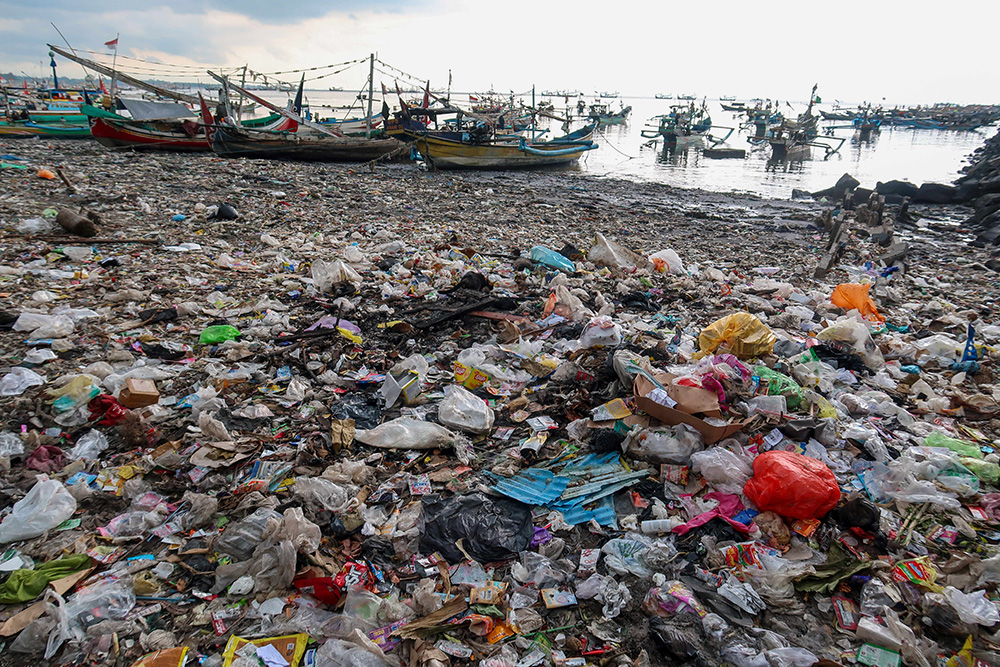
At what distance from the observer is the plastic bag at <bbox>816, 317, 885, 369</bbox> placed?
3984 mm

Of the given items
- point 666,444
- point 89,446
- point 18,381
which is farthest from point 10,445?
point 666,444

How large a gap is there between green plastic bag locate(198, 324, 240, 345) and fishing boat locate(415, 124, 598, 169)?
13.1 m

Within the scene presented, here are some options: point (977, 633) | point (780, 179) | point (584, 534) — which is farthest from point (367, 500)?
point (780, 179)

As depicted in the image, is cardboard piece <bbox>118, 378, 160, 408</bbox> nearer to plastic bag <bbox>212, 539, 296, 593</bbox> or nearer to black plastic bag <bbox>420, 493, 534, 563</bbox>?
plastic bag <bbox>212, 539, 296, 593</bbox>

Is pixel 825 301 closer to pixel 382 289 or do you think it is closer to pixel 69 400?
pixel 382 289

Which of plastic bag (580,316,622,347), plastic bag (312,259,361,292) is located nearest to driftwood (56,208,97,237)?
plastic bag (312,259,361,292)

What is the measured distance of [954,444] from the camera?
2822 millimetres

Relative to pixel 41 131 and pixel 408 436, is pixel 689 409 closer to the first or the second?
pixel 408 436

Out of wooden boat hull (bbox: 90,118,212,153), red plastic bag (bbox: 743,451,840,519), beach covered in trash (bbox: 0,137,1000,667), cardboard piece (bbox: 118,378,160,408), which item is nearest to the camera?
beach covered in trash (bbox: 0,137,1000,667)

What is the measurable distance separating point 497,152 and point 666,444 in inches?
644

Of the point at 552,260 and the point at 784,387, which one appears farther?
the point at 552,260

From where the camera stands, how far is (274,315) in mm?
4465

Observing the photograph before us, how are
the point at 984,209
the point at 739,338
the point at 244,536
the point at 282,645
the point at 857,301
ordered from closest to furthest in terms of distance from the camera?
the point at 282,645, the point at 244,536, the point at 739,338, the point at 857,301, the point at 984,209

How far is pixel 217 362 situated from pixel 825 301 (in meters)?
5.71
